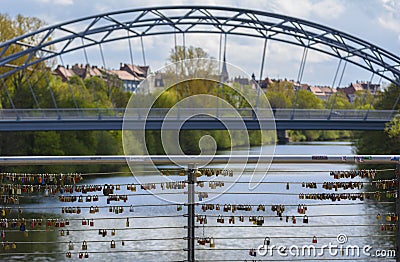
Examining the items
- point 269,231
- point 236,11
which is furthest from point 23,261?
point 236,11

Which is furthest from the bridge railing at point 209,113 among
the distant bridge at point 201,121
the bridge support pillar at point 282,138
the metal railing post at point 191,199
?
the metal railing post at point 191,199

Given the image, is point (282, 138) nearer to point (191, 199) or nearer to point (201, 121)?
point (201, 121)

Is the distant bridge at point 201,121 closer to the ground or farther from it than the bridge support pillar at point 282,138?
farther from it

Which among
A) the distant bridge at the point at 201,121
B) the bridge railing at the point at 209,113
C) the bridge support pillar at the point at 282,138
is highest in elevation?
the bridge railing at the point at 209,113

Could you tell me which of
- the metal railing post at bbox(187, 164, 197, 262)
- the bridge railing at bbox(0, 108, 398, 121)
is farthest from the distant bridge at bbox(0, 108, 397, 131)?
the metal railing post at bbox(187, 164, 197, 262)

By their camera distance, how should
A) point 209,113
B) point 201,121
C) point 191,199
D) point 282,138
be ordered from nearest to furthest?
point 191,199 < point 201,121 < point 209,113 < point 282,138

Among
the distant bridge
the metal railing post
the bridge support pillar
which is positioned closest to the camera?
the metal railing post

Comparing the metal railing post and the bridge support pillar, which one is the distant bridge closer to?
the bridge support pillar

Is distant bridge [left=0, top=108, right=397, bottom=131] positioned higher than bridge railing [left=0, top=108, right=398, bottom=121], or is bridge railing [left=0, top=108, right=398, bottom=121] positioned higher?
bridge railing [left=0, top=108, right=398, bottom=121]

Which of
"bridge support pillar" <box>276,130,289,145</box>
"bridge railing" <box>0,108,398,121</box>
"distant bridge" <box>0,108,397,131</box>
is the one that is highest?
"bridge railing" <box>0,108,398,121</box>

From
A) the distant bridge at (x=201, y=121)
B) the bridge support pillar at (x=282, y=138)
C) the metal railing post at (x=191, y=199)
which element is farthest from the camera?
the bridge support pillar at (x=282, y=138)

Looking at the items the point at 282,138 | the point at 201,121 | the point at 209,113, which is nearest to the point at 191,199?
the point at 201,121

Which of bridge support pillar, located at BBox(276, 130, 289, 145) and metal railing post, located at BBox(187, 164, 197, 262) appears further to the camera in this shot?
bridge support pillar, located at BBox(276, 130, 289, 145)

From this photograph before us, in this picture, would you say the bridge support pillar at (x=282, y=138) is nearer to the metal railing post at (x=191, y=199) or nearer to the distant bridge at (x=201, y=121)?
the distant bridge at (x=201, y=121)
